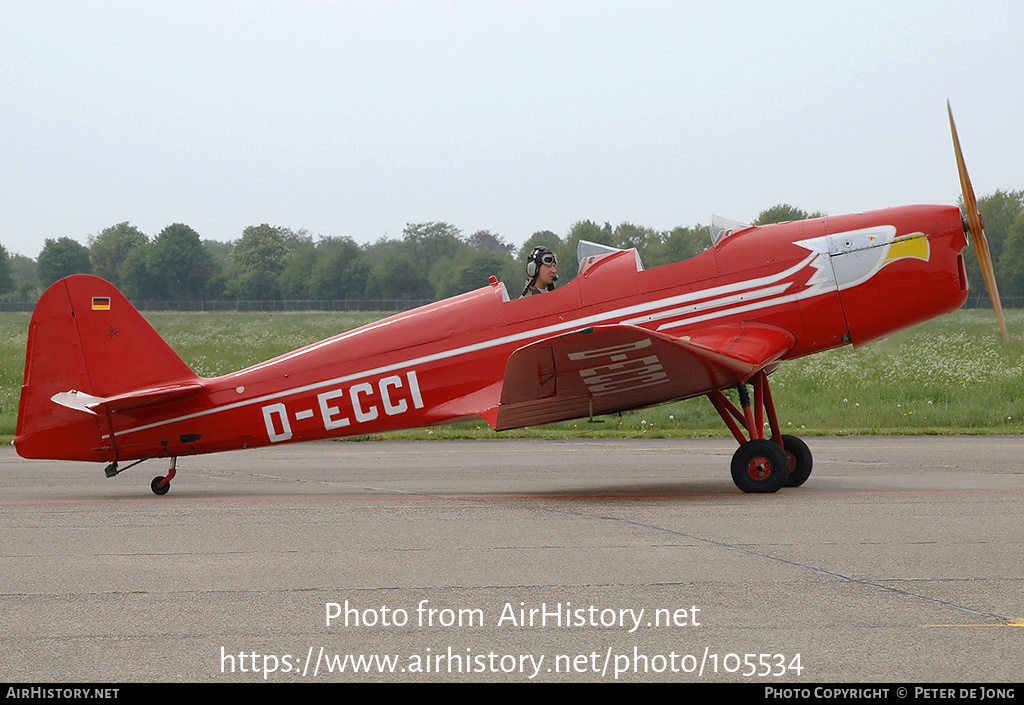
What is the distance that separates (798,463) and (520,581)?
5.60 m

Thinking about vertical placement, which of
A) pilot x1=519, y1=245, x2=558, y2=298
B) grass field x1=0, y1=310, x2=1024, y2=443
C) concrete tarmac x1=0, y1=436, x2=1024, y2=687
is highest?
pilot x1=519, y1=245, x2=558, y2=298

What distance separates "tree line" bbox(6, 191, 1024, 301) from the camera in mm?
36750

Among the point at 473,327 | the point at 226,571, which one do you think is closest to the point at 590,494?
the point at 473,327

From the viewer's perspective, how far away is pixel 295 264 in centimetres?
8631

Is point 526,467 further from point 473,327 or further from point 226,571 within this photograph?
point 226,571

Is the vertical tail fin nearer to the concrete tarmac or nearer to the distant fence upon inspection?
the concrete tarmac

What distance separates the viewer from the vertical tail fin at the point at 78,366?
Result: 10.4 metres

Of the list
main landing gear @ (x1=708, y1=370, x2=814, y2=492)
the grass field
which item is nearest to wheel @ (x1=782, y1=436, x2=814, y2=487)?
main landing gear @ (x1=708, y1=370, x2=814, y2=492)

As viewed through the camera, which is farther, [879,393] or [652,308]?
[879,393]

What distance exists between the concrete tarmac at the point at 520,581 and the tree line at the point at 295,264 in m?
14.6

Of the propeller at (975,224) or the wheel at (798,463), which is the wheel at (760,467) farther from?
the propeller at (975,224)

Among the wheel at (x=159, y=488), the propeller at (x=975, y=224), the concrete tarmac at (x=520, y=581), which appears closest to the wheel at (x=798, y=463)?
the concrete tarmac at (x=520, y=581)

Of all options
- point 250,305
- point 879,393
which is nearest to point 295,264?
point 250,305

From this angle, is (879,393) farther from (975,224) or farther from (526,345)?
(526,345)
